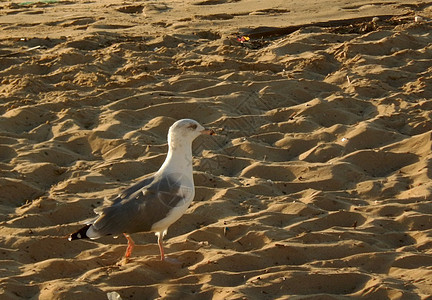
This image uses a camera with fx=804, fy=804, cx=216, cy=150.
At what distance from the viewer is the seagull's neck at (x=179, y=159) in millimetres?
5238

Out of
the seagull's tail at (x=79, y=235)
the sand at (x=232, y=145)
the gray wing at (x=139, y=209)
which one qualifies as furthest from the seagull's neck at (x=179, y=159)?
the seagull's tail at (x=79, y=235)

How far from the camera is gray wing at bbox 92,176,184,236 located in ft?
16.3

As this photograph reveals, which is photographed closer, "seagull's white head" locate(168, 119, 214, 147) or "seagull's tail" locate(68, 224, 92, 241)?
"seagull's tail" locate(68, 224, 92, 241)

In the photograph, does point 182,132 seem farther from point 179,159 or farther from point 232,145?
point 232,145

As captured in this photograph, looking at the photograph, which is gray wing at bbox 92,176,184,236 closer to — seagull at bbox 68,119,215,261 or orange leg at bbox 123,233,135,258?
seagull at bbox 68,119,215,261

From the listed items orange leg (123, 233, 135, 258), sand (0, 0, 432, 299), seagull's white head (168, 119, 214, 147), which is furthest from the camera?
Answer: seagull's white head (168, 119, 214, 147)

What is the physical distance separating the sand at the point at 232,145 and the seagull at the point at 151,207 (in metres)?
0.23

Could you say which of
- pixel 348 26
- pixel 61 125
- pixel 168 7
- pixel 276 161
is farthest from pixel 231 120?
pixel 168 7

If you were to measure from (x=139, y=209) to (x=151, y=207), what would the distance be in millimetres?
77

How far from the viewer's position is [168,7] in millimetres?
10773

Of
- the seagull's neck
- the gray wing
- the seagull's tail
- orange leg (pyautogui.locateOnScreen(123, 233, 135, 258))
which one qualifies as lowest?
orange leg (pyautogui.locateOnScreen(123, 233, 135, 258))

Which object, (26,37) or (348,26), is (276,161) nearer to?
(348,26)

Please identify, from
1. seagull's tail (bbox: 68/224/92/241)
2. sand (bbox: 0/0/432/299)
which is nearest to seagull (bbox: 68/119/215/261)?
seagull's tail (bbox: 68/224/92/241)

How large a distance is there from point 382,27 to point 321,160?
10.9ft
